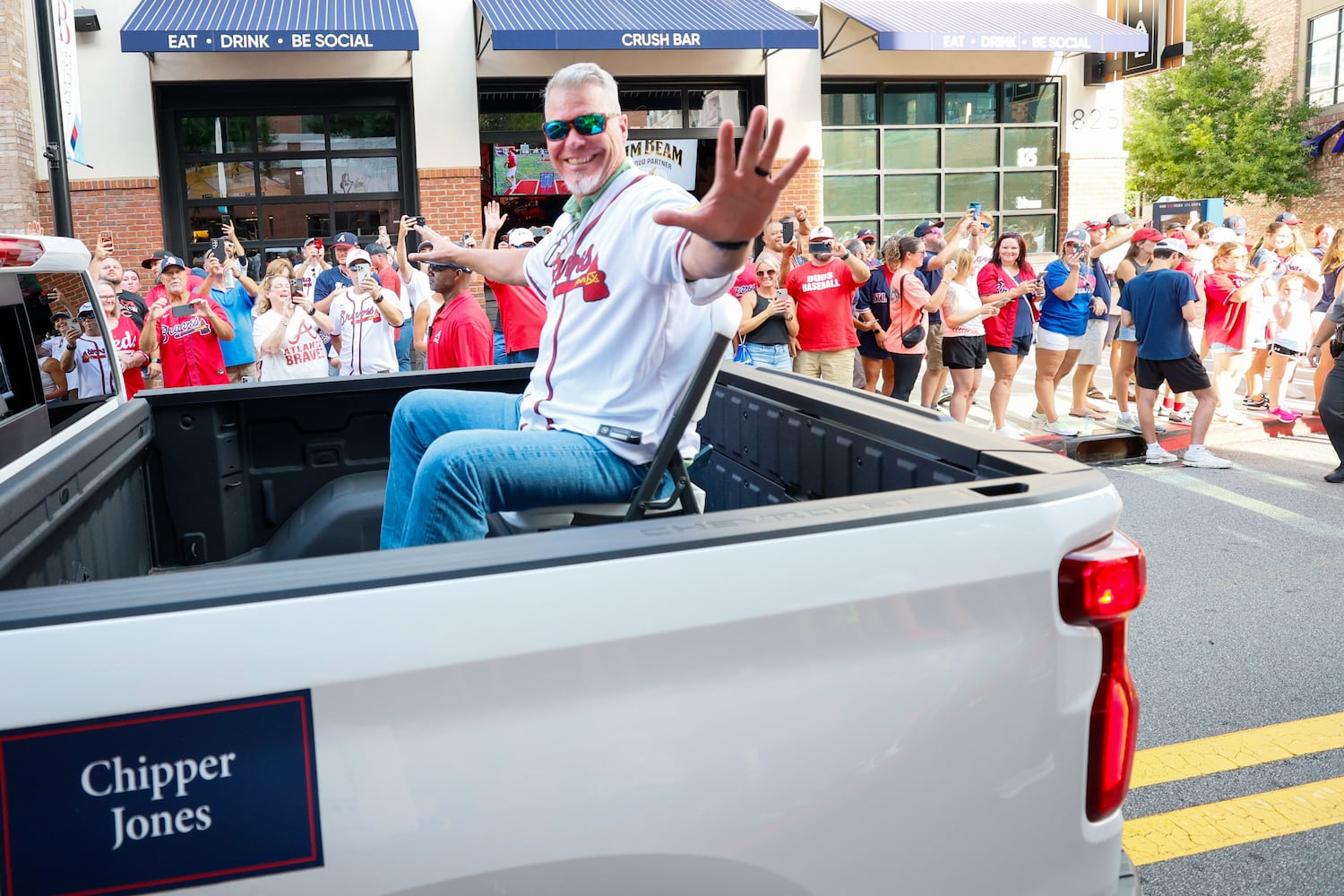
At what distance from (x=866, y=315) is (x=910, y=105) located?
28.1 feet

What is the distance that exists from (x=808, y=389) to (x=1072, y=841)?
1.42 m

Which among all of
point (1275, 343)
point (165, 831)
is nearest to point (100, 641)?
point (165, 831)

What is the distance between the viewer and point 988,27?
1631 centimetres

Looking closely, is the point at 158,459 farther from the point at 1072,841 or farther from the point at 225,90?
the point at 225,90

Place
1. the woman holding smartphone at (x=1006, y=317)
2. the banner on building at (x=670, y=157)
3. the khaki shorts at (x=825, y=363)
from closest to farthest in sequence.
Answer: the khaki shorts at (x=825, y=363)
the woman holding smartphone at (x=1006, y=317)
the banner on building at (x=670, y=157)

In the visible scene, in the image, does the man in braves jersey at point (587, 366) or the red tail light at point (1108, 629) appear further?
the man in braves jersey at point (587, 366)

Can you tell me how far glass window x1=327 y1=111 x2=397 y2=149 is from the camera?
1537 cm

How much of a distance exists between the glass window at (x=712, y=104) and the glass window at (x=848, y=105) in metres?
1.34

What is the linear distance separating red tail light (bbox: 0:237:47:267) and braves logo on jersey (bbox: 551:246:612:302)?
1236 mm

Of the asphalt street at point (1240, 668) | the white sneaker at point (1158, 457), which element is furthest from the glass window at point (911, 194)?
the asphalt street at point (1240, 668)

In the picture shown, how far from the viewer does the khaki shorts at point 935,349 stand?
34.6ft

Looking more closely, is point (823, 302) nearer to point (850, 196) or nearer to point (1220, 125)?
point (850, 196)

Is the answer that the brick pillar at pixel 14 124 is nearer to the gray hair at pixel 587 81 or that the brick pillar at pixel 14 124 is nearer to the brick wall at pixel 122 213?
the brick wall at pixel 122 213

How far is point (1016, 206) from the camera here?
59.7 ft
